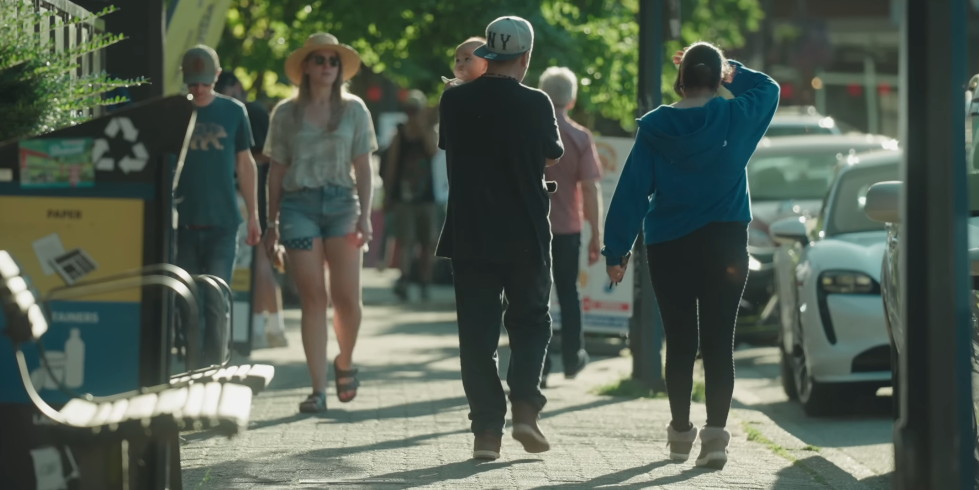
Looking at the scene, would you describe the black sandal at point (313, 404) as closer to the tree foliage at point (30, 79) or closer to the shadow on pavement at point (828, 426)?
the shadow on pavement at point (828, 426)

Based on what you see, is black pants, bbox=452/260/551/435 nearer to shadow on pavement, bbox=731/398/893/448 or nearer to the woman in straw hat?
the woman in straw hat

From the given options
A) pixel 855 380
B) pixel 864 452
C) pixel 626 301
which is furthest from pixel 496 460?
pixel 626 301

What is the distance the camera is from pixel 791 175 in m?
15.7

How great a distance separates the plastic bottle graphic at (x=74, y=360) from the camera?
5145 mm

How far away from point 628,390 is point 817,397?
1.08 m

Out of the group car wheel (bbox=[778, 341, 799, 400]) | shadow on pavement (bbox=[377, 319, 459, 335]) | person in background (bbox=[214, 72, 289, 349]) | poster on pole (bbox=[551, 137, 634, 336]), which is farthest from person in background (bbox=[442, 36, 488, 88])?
shadow on pavement (bbox=[377, 319, 459, 335])

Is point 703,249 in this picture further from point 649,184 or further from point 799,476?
point 799,476

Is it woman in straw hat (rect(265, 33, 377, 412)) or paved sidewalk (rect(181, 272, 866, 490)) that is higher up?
woman in straw hat (rect(265, 33, 377, 412))

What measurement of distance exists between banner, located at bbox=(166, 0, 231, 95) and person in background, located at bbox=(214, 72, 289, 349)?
1.44ft

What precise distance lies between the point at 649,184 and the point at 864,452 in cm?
196

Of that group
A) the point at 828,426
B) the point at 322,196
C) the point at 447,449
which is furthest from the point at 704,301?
the point at 828,426

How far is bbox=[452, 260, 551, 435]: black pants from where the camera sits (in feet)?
23.6

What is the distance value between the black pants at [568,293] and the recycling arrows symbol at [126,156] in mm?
5083

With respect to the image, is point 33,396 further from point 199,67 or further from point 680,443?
point 199,67
